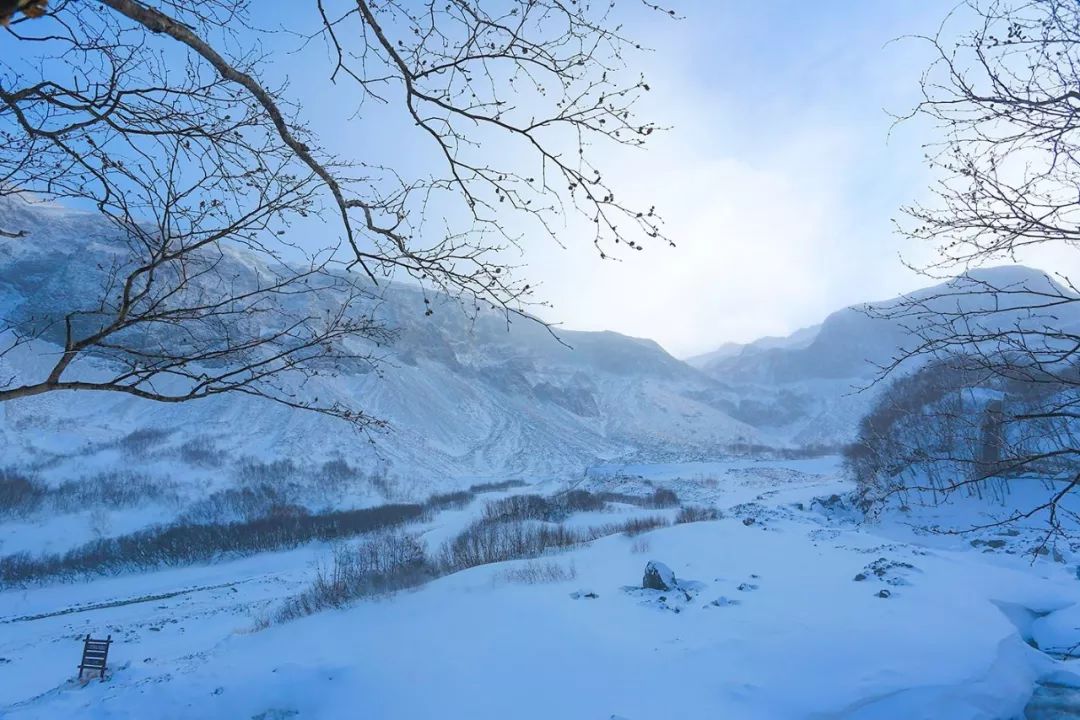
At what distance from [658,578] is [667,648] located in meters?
5.29

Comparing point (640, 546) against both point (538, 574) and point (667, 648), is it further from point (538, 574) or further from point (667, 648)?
point (667, 648)

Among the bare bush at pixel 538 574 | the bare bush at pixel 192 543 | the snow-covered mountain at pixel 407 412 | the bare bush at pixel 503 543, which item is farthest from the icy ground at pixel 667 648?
the bare bush at pixel 192 543

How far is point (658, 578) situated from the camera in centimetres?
1683

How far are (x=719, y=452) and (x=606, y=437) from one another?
22.3m

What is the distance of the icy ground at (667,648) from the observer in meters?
9.26

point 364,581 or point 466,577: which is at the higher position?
point 466,577

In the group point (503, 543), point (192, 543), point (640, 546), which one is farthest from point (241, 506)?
point (640, 546)

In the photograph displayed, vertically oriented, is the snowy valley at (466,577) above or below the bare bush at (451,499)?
above

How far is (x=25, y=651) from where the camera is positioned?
27078 mm

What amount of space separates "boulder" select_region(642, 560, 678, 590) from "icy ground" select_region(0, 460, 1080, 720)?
41 centimetres

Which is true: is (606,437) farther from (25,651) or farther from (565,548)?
(25,651)

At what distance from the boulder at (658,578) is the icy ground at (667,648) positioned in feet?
1.35

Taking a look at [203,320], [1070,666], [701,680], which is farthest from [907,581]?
[203,320]

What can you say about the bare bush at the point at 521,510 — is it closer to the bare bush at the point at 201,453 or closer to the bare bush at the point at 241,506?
the bare bush at the point at 241,506
